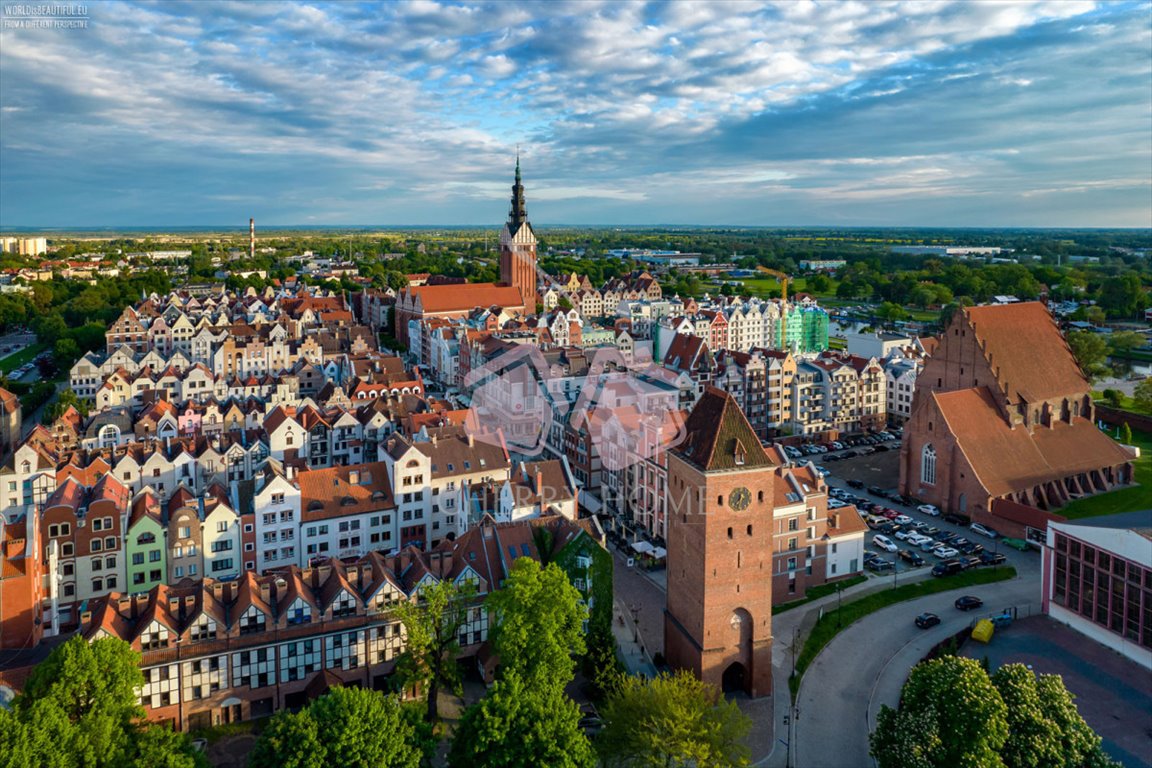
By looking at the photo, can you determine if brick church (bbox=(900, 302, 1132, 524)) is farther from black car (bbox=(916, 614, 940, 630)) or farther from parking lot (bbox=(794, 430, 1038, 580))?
black car (bbox=(916, 614, 940, 630))

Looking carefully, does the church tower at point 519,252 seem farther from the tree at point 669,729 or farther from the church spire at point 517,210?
the tree at point 669,729

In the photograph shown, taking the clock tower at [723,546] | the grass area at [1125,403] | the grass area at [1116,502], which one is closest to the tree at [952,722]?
the clock tower at [723,546]

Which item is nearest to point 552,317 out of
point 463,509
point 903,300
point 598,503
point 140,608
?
point 598,503

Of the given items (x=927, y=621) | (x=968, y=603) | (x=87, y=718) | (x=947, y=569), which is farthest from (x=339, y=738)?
(x=947, y=569)

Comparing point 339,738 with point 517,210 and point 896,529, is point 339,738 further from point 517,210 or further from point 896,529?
point 517,210

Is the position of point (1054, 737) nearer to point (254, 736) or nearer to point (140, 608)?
point (254, 736)

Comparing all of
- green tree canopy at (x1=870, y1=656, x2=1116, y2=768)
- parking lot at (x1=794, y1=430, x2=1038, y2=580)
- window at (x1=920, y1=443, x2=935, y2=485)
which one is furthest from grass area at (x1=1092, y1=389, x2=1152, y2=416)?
green tree canopy at (x1=870, y1=656, x2=1116, y2=768)
